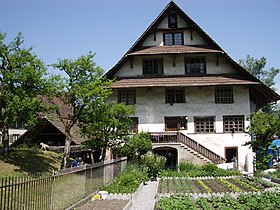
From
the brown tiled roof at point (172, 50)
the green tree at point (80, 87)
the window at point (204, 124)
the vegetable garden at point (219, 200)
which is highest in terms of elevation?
the brown tiled roof at point (172, 50)

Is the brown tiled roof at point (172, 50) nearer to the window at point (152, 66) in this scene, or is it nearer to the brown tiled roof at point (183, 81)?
the window at point (152, 66)

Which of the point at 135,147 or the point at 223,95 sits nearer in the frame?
the point at 135,147

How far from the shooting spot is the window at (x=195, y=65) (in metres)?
29.6

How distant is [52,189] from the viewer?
10422 millimetres

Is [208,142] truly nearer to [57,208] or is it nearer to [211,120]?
[211,120]

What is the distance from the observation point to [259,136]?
23938mm

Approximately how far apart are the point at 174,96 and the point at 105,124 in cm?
850

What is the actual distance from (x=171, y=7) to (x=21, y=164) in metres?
18.6

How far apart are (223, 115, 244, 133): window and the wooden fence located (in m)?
15.2

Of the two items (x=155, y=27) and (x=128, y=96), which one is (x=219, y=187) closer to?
(x=128, y=96)

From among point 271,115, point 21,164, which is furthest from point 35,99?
point 271,115

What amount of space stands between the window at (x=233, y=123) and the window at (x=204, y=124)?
116 centimetres

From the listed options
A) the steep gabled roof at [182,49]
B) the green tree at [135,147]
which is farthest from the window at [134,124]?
the steep gabled roof at [182,49]

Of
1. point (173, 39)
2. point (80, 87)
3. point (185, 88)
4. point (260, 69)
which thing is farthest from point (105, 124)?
point (260, 69)
